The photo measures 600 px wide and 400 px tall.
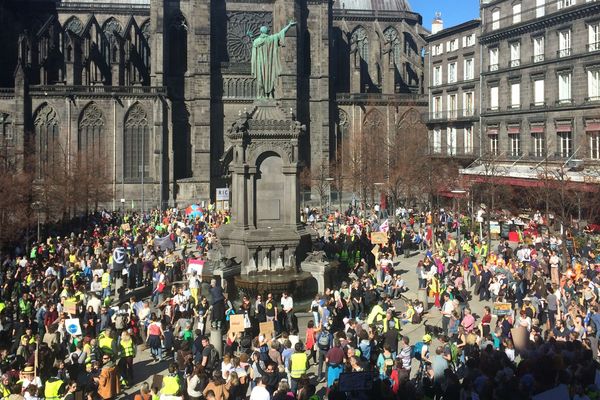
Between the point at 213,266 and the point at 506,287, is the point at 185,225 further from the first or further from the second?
the point at 506,287

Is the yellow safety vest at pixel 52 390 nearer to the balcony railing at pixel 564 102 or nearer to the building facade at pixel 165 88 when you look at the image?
the balcony railing at pixel 564 102

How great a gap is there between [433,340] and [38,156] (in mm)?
44556

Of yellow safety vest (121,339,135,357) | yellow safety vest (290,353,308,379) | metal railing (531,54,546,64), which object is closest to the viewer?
yellow safety vest (290,353,308,379)

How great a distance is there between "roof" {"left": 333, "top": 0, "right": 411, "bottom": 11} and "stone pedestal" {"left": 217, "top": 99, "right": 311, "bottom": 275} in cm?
5278

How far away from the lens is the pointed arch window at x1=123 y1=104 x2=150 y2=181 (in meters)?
55.2

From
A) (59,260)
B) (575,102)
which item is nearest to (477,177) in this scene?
(575,102)

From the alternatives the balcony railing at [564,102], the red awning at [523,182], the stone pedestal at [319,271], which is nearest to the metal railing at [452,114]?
the red awning at [523,182]

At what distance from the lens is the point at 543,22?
39.5 meters

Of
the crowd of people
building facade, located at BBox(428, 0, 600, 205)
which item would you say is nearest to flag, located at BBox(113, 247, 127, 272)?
Answer: the crowd of people

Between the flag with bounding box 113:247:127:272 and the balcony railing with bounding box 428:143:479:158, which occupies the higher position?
the balcony railing with bounding box 428:143:479:158

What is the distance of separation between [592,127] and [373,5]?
41.1 metres

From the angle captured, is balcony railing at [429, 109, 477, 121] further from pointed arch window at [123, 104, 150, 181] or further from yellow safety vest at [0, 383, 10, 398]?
yellow safety vest at [0, 383, 10, 398]

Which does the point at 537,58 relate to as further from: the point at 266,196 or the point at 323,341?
the point at 323,341

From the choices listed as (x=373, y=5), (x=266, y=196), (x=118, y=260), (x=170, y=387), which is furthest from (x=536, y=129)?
(x=373, y=5)
